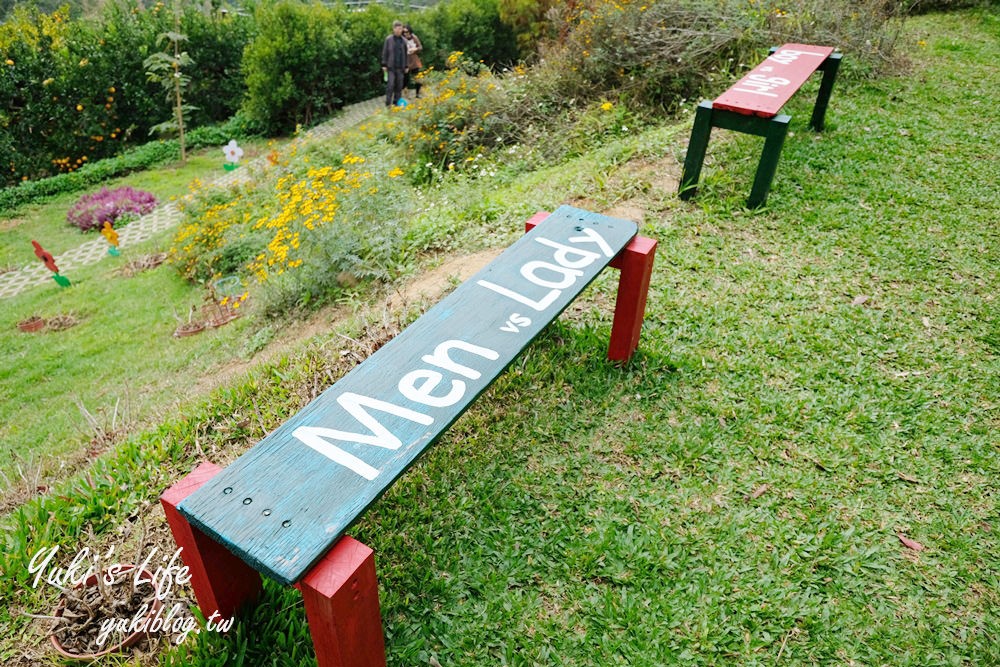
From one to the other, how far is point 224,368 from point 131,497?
197cm

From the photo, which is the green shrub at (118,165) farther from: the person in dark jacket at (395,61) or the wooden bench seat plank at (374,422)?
the wooden bench seat plank at (374,422)

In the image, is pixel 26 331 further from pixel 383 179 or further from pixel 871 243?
pixel 871 243

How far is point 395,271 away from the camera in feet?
15.0

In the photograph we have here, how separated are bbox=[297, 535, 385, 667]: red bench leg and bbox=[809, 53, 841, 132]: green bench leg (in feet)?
19.4

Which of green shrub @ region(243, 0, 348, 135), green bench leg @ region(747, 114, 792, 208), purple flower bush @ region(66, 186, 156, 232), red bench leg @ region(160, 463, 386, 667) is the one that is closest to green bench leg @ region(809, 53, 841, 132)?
green bench leg @ region(747, 114, 792, 208)

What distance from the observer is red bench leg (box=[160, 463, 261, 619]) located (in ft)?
5.59

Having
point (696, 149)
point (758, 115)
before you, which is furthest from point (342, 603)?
point (696, 149)

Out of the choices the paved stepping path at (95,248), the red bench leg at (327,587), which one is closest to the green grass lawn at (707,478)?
the red bench leg at (327,587)

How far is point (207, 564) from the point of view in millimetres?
1799

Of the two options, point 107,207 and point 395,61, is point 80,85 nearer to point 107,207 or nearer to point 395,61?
point 107,207

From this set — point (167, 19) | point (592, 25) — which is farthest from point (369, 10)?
point (592, 25)

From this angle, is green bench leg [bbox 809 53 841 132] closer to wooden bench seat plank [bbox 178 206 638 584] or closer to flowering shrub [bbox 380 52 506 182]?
flowering shrub [bbox 380 52 506 182]

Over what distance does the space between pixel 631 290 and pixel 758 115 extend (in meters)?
2.02

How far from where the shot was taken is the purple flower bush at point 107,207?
32.6 ft
